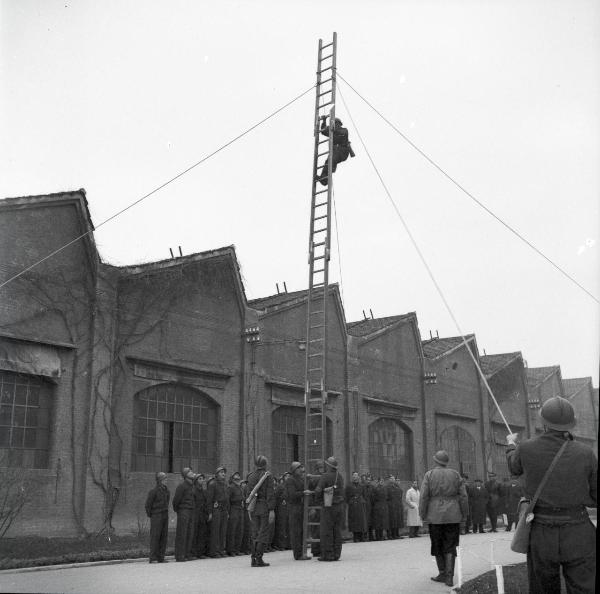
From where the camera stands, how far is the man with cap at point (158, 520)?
1334cm

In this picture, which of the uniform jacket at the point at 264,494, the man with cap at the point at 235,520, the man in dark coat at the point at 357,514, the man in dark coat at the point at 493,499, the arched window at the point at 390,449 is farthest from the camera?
the arched window at the point at 390,449

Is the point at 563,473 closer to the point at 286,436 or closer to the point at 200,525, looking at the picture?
the point at 200,525

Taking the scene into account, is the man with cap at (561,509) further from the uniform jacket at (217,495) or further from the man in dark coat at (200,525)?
the uniform jacket at (217,495)

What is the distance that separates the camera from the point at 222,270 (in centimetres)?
2153

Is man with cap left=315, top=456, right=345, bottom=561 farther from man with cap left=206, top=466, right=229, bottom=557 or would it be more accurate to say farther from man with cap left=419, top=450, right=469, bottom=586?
man with cap left=419, top=450, right=469, bottom=586

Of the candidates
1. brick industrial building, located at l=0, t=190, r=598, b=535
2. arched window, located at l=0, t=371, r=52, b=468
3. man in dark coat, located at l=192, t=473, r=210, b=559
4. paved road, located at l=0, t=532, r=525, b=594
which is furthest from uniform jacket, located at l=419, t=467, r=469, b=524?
arched window, located at l=0, t=371, r=52, b=468

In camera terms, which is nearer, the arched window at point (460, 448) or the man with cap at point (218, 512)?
the man with cap at point (218, 512)

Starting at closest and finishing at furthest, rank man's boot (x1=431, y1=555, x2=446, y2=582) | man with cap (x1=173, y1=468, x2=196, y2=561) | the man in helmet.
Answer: man's boot (x1=431, y1=555, x2=446, y2=582), man with cap (x1=173, y1=468, x2=196, y2=561), the man in helmet

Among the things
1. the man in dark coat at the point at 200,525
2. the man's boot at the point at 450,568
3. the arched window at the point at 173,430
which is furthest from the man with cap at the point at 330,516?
the arched window at the point at 173,430

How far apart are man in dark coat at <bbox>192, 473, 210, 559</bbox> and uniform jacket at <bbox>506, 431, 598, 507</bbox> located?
32.8 ft

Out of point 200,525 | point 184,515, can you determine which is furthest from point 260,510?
point 200,525

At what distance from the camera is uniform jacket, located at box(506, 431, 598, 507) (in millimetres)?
5793

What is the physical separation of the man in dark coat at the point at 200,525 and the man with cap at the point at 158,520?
1076 millimetres

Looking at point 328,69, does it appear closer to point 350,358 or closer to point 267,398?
point 267,398
